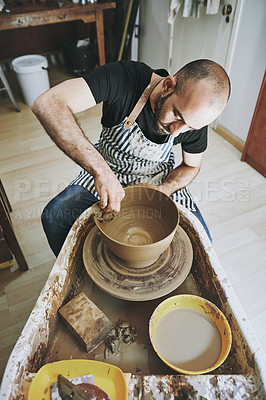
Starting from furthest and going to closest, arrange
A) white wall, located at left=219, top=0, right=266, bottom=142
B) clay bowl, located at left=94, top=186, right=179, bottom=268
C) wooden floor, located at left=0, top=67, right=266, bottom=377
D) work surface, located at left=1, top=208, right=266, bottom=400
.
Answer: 1. white wall, located at left=219, top=0, right=266, bottom=142
2. wooden floor, located at left=0, top=67, right=266, bottom=377
3. clay bowl, located at left=94, top=186, right=179, bottom=268
4. work surface, located at left=1, top=208, right=266, bottom=400

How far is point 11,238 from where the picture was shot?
5.09ft

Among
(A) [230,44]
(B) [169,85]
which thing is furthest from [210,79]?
(A) [230,44]

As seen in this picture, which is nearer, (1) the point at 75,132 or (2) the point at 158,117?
(1) the point at 75,132

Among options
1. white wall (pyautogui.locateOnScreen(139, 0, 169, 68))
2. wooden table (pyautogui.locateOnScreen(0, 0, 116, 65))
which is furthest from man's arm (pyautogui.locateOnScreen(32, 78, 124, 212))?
white wall (pyautogui.locateOnScreen(139, 0, 169, 68))

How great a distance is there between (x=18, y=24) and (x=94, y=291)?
2.62 metres

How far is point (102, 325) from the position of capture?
85 centimetres

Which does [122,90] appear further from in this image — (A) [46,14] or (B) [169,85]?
(A) [46,14]

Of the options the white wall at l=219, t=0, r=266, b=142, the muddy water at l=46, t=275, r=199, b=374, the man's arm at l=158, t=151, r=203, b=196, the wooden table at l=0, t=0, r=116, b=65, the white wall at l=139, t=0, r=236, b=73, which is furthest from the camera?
the wooden table at l=0, t=0, r=116, b=65

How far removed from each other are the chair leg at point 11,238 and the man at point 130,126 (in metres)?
0.26

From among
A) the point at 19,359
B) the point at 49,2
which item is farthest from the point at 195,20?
the point at 19,359

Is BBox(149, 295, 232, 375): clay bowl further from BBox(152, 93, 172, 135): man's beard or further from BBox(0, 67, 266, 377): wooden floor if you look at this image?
BBox(0, 67, 266, 377): wooden floor

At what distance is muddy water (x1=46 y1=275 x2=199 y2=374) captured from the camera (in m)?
0.84

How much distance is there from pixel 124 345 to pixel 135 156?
784mm

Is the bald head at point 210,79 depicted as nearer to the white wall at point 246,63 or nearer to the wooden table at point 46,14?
the white wall at point 246,63
